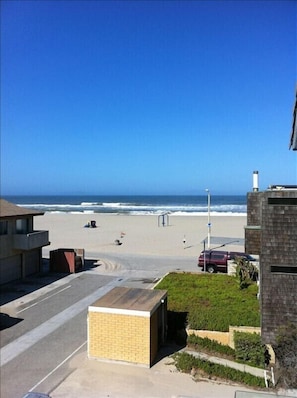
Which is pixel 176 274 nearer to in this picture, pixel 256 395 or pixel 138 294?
pixel 138 294

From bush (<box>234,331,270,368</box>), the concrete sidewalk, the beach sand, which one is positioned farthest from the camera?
the beach sand

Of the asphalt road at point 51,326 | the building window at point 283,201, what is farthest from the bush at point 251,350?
the asphalt road at point 51,326

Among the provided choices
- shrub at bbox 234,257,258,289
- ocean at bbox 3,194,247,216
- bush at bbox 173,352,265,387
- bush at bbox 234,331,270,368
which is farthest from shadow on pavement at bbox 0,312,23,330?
ocean at bbox 3,194,247,216

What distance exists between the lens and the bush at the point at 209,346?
41.6ft

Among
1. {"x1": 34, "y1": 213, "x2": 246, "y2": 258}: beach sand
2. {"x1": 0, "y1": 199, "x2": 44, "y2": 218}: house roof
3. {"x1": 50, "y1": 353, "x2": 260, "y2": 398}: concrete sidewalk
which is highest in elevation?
{"x1": 0, "y1": 199, "x2": 44, "y2": 218}: house roof

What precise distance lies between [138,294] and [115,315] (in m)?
1.89

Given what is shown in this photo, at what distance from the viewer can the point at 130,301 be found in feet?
43.9

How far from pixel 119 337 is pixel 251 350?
4.32 m

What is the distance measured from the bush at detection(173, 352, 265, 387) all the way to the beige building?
14355 millimetres

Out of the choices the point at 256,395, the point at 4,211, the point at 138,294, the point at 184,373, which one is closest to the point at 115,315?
the point at 138,294

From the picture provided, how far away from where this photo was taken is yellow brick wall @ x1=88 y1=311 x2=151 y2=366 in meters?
12.2

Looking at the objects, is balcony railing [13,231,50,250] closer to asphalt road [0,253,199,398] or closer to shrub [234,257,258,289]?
asphalt road [0,253,199,398]

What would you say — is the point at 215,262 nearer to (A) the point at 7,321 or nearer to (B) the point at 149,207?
(A) the point at 7,321

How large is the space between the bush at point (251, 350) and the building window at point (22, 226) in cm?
1642
